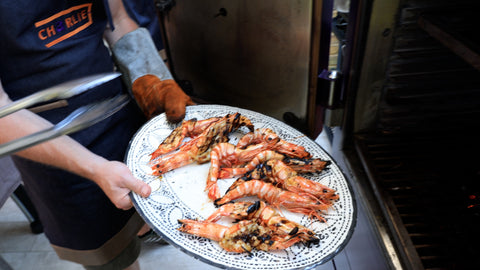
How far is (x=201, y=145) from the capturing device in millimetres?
1532

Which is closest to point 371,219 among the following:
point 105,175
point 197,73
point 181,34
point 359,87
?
point 359,87

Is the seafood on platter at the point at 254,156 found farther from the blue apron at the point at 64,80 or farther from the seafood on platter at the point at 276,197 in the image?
the blue apron at the point at 64,80

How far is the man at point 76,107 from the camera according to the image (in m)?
1.26

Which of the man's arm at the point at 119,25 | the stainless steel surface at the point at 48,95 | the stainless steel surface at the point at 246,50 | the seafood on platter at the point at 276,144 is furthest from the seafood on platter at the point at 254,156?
the man's arm at the point at 119,25

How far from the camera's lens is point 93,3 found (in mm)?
1545

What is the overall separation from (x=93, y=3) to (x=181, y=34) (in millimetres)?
654

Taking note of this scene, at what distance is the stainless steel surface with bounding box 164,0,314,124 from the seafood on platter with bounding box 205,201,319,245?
0.78 metres

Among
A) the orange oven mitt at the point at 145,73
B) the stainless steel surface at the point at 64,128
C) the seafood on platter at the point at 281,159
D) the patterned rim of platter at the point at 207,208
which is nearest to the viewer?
the stainless steel surface at the point at 64,128

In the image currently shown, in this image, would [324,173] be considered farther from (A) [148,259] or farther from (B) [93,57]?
(A) [148,259]

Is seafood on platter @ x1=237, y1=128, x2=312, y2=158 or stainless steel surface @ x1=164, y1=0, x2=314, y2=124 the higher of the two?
stainless steel surface @ x1=164, y1=0, x2=314, y2=124

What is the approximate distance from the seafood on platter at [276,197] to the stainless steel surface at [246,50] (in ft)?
2.24

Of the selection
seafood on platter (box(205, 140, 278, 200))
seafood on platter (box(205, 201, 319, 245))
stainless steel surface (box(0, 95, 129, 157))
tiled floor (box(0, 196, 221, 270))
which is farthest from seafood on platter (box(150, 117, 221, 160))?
tiled floor (box(0, 196, 221, 270))

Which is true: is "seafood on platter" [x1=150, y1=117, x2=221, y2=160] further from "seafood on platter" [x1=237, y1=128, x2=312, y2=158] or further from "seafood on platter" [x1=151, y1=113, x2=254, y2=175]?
"seafood on platter" [x1=237, y1=128, x2=312, y2=158]

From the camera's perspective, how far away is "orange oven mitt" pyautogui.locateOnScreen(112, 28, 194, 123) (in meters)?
1.80
